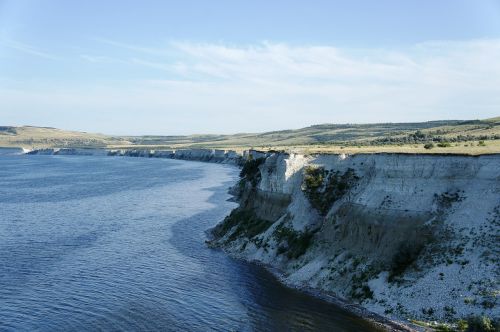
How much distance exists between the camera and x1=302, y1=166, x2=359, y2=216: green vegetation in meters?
57.4

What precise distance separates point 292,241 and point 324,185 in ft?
25.2

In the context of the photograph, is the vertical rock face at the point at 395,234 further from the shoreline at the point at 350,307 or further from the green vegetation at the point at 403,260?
the shoreline at the point at 350,307

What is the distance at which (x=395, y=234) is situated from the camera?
47344mm

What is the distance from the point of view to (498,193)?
44.1m

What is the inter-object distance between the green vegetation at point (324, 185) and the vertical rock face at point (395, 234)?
0.42 ft

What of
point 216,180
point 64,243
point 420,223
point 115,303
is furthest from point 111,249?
point 216,180

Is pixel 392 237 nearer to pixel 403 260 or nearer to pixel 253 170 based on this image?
pixel 403 260

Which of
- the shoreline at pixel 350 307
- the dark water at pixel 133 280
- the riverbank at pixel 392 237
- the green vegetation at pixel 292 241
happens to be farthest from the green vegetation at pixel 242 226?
the shoreline at pixel 350 307

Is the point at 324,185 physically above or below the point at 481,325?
above

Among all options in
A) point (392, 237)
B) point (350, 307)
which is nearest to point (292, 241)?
point (392, 237)

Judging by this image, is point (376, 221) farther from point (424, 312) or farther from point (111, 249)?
point (111, 249)

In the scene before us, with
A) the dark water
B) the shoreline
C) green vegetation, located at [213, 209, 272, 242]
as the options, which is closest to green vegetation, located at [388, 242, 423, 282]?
the shoreline

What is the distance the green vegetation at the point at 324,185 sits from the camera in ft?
188

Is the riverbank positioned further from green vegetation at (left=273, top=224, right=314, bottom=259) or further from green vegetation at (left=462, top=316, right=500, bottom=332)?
green vegetation at (left=462, top=316, right=500, bottom=332)
